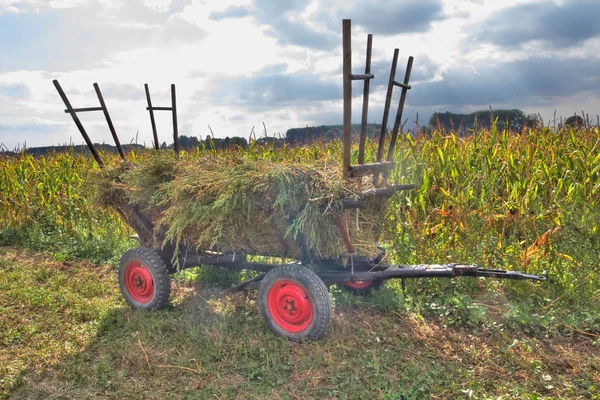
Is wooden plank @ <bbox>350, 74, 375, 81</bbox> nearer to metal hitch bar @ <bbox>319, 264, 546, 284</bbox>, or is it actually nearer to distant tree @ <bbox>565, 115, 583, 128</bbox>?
metal hitch bar @ <bbox>319, 264, 546, 284</bbox>

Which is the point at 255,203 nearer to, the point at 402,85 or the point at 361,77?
the point at 361,77

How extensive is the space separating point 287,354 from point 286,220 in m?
Answer: 0.96

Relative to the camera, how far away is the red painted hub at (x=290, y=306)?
381cm

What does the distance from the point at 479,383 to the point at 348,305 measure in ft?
4.73

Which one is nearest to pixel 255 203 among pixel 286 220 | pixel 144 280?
pixel 286 220

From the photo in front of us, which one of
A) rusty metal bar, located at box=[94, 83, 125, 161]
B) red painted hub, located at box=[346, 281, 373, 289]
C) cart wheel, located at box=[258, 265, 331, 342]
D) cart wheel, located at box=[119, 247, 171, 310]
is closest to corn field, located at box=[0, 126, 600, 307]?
rusty metal bar, located at box=[94, 83, 125, 161]

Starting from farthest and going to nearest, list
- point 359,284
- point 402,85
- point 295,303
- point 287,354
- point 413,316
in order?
point 359,284 < point 413,316 < point 402,85 < point 295,303 < point 287,354

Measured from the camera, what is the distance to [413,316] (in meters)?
4.34

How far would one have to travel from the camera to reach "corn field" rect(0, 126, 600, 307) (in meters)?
4.72

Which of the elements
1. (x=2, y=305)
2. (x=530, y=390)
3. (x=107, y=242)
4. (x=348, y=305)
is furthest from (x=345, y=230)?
(x=107, y=242)

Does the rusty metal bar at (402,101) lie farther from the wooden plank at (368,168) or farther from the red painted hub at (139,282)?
the red painted hub at (139,282)

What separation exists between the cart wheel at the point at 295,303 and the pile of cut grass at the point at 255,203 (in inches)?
9.6

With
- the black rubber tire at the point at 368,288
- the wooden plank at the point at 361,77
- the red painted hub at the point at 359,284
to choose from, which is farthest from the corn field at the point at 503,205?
the wooden plank at the point at 361,77

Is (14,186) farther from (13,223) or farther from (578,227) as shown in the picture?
(578,227)
